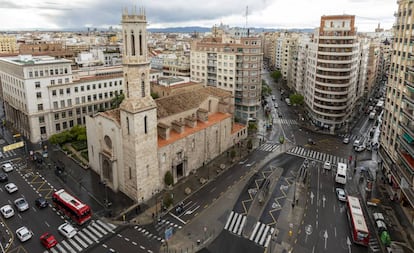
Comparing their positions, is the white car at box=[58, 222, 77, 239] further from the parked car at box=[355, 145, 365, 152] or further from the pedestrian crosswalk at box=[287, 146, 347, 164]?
the parked car at box=[355, 145, 365, 152]

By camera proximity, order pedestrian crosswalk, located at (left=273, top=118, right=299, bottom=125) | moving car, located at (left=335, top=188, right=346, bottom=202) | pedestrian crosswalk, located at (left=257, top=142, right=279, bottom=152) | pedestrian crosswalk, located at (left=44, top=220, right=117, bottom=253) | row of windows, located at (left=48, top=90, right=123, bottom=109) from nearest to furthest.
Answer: pedestrian crosswalk, located at (left=44, top=220, right=117, bottom=253), moving car, located at (left=335, top=188, right=346, bottom=202), pedestrian crosswalk, located at (left=257, top=142, right=279, bottom=152), row of windows, located at (left=48, top=90, right=123, bottom=109), pedestrian crosswalk, located at (left=273, top=118, right=299, bottom=125)

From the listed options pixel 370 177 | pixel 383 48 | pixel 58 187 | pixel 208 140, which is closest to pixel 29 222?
pixel 58 187

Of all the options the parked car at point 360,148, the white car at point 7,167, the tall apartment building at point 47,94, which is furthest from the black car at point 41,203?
the parked car at point 360,148

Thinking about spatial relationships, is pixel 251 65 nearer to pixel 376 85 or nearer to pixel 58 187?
pixel 58 187

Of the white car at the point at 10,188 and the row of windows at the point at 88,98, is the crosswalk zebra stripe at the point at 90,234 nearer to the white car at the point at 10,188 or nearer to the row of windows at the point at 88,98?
the white car at the point at 10,188

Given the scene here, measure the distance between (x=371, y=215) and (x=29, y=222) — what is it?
61.0m

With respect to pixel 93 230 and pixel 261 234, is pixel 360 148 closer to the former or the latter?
pixel 261 234

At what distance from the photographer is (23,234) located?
157 ft

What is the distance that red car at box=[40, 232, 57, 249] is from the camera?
46.2 m

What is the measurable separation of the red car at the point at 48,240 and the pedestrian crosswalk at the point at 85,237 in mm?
626

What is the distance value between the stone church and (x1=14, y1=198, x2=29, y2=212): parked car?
14.9 m

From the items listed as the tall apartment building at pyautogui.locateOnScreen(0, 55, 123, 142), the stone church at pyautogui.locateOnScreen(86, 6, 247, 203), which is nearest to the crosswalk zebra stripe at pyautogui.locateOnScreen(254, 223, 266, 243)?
the stone church at pyautogui.locateOnScreen(86, 6, 247, 203)

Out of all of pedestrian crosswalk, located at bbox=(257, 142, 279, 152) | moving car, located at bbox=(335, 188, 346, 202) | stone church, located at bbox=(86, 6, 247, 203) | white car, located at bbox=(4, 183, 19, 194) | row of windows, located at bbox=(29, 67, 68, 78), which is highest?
row of windows, located at bbox=(29, 67, 68, 78)

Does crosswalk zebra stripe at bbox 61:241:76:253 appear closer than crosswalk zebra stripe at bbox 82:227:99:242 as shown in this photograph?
Yes
